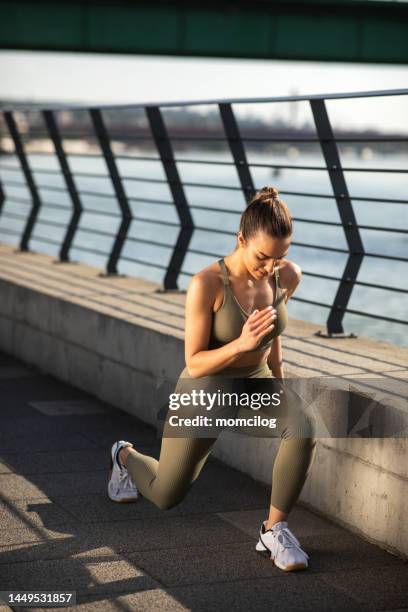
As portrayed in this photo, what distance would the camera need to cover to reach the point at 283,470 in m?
4.86

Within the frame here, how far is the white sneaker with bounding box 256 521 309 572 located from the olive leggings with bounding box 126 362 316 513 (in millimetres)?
100

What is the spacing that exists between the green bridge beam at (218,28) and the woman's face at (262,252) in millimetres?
26562

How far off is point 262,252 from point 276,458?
3.14ft

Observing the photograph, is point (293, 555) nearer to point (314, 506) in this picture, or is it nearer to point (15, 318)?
point (314, 506)

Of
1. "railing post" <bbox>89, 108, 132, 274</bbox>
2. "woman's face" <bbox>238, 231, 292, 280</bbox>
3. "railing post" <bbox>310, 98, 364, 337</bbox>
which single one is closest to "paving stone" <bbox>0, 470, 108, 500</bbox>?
"woman's face" <bbox>238, 231, 292, 280</bbox>

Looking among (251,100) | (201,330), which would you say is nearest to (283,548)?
(201,330)

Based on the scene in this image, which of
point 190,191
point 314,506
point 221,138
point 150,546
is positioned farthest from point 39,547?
point 190,191

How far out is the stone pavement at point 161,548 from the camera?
4.55 m

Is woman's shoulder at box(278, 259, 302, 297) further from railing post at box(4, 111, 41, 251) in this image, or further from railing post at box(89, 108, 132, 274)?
railing post at box(4, 111, 41, 251)

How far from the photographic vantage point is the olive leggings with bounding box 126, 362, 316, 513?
4.82 meters

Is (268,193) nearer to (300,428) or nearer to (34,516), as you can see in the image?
(300,428)

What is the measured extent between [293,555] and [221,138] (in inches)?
177

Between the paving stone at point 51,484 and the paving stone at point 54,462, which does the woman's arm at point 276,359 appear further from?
the paving stone at point 54,462

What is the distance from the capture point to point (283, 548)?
191 inches
